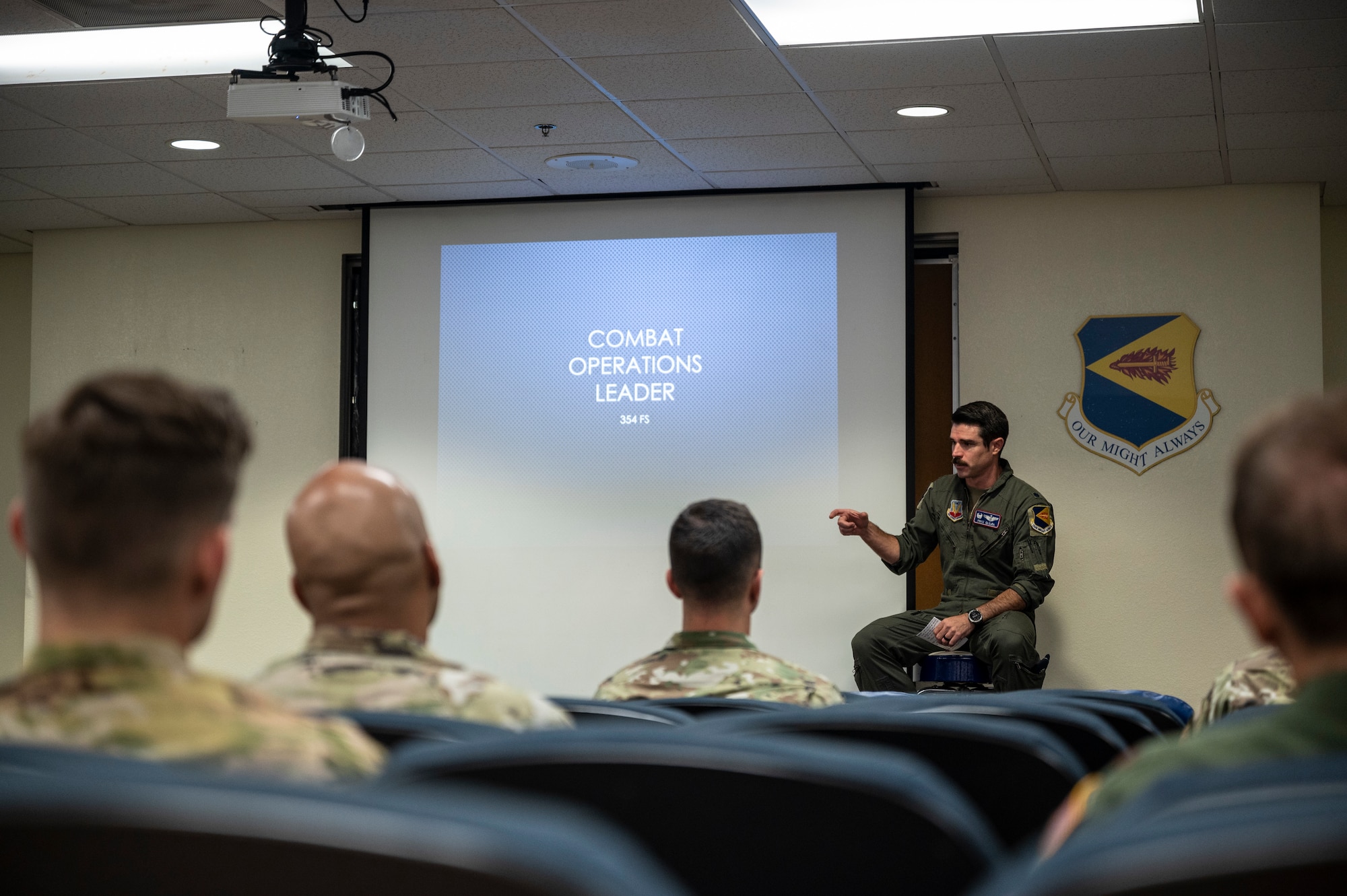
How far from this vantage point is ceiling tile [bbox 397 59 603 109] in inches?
192

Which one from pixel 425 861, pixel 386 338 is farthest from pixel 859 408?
pixel 425 861

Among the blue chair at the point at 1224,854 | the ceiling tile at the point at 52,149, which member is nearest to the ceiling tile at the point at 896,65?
the ceiling tile at the point at 52,149

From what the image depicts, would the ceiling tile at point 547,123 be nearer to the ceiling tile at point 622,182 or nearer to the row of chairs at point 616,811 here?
the ceiling tile at point 622,182

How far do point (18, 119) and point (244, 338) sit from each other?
2.09m

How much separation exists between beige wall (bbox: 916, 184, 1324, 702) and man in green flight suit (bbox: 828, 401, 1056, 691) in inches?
24.1

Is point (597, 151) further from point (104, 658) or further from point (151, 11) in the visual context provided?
point (104, 658)

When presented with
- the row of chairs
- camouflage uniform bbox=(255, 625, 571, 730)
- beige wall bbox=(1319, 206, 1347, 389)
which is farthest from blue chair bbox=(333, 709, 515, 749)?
beige wall bbox=(1319, 206, 1347, 389)

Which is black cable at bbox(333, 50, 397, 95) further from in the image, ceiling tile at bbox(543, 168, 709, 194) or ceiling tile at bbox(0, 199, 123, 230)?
ceiling tile at bbox(0, 199, 123, 230)

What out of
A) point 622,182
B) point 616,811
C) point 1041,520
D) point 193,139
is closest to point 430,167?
point 622,182

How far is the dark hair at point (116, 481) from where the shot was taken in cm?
105

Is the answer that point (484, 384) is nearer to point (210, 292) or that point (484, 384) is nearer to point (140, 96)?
point (210, 292)

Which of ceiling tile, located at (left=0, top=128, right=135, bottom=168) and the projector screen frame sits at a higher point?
ceiling tile, located at (left=0, top=128, right=135, bottom=168)

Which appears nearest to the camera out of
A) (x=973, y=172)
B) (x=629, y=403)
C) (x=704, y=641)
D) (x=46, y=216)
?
(x=704, y=641)

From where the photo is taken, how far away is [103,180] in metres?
6.48
